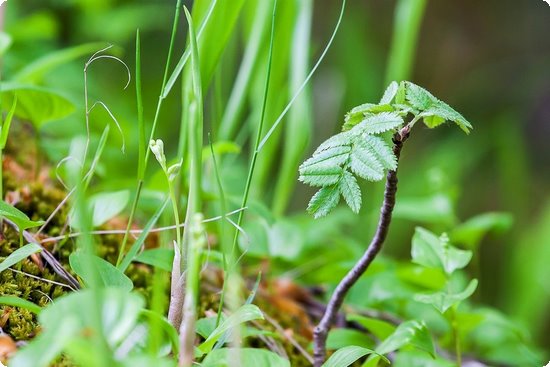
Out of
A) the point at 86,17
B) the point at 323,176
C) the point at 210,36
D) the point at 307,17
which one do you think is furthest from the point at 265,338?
the point at 86,17

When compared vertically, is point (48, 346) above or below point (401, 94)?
below

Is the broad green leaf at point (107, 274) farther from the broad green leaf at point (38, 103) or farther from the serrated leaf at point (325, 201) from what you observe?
the broad green leaf at point (38, 103)

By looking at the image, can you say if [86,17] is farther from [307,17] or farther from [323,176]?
[323,176]

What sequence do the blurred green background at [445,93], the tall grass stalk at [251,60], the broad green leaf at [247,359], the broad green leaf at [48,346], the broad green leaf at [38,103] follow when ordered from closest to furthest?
the broad green leaf at [48,346] → the broad green leaf at [247,359] → the broad green leaf at [38,103] → the tall grass stalk at [251,60] → the blurred green background at [445,93]

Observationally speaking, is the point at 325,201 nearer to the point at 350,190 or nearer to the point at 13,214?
the point at 350,190

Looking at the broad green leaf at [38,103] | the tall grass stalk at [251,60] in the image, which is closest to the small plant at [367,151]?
the broad green leaf at [38,103]

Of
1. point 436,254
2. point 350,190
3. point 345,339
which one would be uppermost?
point 350,190

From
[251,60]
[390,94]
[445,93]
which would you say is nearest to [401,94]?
[390,94]
